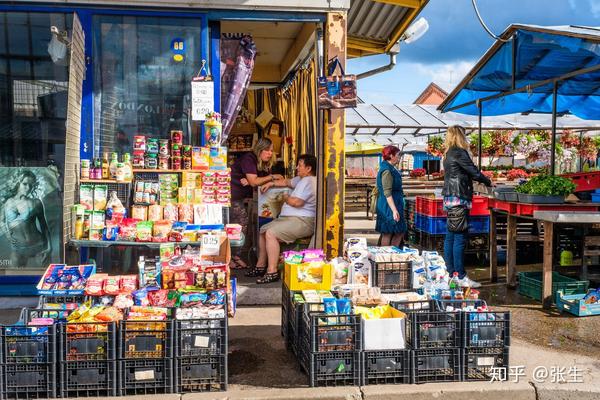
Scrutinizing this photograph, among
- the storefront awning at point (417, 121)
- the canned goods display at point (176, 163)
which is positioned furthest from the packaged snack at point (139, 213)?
the storefront awning at point (417, 121)

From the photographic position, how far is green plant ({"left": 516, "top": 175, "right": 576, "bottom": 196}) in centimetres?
736

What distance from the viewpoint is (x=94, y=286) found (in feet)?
16.6

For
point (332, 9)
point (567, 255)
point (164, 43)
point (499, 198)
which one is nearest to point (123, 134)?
point (164, 43)

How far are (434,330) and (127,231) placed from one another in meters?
3.12

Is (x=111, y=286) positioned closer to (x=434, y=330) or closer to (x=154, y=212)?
(x=154, y=212)

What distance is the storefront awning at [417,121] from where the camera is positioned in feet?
74.2

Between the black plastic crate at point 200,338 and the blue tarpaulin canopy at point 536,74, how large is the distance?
542 cm

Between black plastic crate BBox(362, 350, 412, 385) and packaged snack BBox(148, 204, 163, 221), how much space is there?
2832mm

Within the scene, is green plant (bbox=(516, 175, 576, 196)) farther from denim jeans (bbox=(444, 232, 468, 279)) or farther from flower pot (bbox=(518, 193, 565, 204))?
denim jeans (bbox=(444, 232, 468, 279))

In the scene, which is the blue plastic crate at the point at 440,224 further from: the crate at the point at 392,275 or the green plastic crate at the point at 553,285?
the crate at the point at 392,275

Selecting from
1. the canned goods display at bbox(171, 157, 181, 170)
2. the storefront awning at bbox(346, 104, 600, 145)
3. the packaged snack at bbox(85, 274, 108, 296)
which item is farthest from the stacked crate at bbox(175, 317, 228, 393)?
the storefront awning at bbox(346, 104, 600, 145)

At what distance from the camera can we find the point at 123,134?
6816 mm

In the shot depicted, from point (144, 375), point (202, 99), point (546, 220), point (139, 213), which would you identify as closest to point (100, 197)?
point (139, 213)

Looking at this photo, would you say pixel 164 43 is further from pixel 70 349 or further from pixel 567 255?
pixel 567 255
